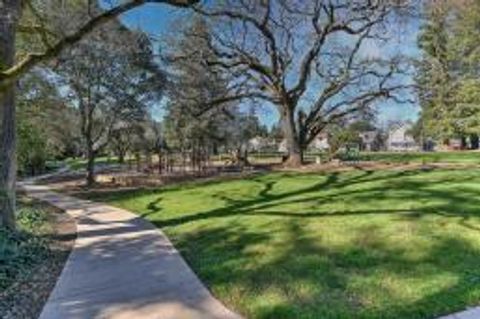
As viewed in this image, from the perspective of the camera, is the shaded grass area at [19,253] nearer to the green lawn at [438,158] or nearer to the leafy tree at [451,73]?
the green lawn at [438,158]

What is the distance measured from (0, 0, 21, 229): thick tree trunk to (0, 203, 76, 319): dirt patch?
0.96 metres

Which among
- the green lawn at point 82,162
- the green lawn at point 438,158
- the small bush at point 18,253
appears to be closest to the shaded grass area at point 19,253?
the small bush at point 18,253

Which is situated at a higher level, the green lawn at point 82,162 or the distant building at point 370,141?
the distant building at point 370,141

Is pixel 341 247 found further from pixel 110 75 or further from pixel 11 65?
pixel 110 75

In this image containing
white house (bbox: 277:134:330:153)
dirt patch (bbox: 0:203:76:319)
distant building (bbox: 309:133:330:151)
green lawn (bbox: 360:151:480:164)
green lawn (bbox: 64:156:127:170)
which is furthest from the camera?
green lawn (bbox: 64:156:127:170)

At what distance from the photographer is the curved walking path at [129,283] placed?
21.8 feet

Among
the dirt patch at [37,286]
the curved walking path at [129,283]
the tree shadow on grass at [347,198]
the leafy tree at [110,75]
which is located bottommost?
the dirt patch at [37,286]

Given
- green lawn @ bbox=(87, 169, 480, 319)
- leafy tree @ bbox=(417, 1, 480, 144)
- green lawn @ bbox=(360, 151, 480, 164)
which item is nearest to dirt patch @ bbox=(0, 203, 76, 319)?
green lawn @ bbox=(87, 169, 480, 319)

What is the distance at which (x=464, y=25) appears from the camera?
36156 mm

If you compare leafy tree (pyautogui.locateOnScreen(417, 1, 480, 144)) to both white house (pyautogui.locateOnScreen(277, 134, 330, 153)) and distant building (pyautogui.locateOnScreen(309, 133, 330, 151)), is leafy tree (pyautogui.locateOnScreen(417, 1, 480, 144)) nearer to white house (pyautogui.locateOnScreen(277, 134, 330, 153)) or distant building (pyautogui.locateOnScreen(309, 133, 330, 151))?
distant building (pyautogui.locateOnScreen(309, 133, 330, 151))

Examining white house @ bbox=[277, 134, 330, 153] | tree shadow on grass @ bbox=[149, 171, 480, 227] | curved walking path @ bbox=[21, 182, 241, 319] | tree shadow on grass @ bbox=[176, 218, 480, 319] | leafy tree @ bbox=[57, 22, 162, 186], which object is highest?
leafy tree @ bbox=[57, 22, 162, 186]

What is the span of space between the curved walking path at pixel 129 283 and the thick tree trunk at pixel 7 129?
4.37 feet

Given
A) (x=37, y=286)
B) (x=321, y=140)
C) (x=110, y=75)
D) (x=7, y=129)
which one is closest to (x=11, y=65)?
(x=7, y=129)

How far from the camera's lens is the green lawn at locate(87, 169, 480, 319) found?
635 cm
